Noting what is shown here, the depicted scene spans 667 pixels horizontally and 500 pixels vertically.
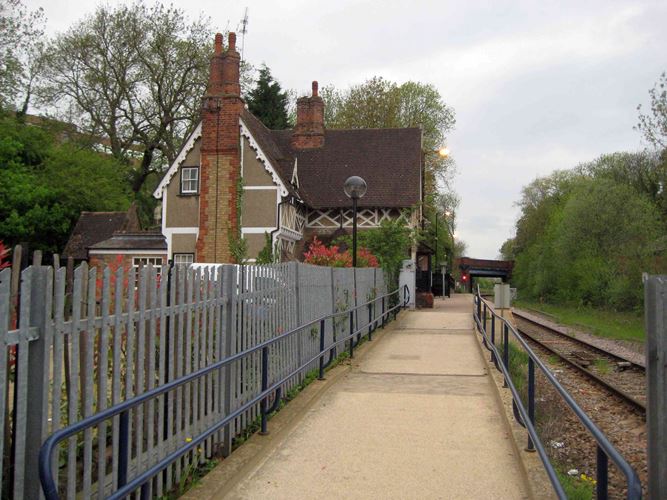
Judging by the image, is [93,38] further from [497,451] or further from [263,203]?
[497,451]

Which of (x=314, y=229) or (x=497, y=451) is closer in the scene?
(x=497, y=451)

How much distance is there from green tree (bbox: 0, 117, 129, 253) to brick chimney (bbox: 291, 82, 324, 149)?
1319 centimetres

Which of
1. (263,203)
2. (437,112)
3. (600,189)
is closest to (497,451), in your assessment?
(263,203)

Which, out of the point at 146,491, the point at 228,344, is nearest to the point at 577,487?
the point at 228,344

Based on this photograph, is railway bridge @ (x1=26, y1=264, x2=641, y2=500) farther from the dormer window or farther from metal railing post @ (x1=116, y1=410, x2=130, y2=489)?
the dormer window

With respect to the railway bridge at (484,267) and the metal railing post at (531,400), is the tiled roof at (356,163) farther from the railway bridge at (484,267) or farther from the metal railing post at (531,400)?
the railway bridge at (484,267)

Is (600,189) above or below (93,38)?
below

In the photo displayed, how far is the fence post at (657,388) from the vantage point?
12.7 feet

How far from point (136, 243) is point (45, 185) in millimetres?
8832

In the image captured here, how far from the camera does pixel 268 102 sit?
50094mm

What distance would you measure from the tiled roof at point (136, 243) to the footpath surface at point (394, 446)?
21.9 metres

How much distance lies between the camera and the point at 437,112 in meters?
51.4

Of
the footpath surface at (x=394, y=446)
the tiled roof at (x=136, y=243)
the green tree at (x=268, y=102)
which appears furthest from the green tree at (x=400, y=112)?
the footpath surface at (x=394, y=446)

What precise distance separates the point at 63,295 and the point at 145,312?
1.10 metres
